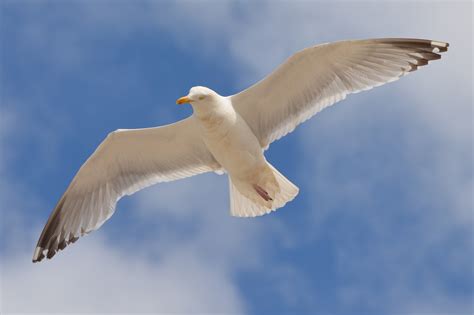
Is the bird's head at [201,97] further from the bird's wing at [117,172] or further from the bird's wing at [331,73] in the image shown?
the bird's wing at [117,172]

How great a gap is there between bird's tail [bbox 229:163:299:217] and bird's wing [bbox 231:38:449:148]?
590mm

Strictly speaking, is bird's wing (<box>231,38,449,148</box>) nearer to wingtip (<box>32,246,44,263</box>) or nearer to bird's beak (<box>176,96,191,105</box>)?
bird's beak (<box>176,96,191,105</box>)

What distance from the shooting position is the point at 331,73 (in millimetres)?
7801

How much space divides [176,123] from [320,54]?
145cm

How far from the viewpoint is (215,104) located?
7570 mm

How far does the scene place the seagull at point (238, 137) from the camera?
768cm

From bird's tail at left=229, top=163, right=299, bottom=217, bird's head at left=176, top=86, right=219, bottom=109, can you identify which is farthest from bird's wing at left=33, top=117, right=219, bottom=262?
bird's head at left=176, top=86, right=219, bottom=109

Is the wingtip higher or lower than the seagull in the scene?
lower

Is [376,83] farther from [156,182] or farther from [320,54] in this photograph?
[156,182]

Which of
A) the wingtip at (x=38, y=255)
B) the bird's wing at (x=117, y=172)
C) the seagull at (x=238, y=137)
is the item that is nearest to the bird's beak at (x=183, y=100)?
the seagull at (x=238, y=137)

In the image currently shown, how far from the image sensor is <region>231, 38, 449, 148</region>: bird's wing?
7.67 metres

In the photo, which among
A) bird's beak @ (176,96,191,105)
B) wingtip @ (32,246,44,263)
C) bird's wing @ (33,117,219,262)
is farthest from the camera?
wingtip @ (32,246,44,263)

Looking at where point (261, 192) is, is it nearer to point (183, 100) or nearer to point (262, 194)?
point (262, 194)

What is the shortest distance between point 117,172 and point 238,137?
1507 mm
